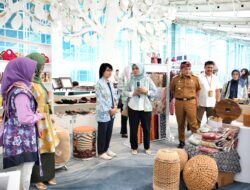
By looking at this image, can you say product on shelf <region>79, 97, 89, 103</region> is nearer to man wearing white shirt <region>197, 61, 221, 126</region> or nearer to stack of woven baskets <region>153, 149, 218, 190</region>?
man wearing white shirt <region>197, 61, 221, 126</region>

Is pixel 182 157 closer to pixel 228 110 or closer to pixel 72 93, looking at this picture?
pixel 228 110

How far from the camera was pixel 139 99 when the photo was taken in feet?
14.4

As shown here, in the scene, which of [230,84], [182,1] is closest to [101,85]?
[230,84]

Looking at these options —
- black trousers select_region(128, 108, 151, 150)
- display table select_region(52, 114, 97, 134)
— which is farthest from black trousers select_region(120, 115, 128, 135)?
black trousers select_region(128, 108, 151, 150)

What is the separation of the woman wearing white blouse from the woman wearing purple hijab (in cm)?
200

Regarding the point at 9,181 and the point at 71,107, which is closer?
the point at 9,181

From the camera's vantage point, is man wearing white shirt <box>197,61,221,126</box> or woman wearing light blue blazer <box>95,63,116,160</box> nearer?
woman wearing light blue blazer <box>95,63,116,160</box>

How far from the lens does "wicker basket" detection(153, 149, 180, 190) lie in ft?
10.2

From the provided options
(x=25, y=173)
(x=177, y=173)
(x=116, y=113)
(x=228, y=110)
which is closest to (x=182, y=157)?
(x=177, y=173)

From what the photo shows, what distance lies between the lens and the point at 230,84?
6.02 meters

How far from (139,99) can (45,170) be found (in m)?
1.75

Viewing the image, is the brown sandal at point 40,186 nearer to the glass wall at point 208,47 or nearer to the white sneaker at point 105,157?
the white sneaker at point 105,157

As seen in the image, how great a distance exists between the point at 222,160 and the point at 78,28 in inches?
169

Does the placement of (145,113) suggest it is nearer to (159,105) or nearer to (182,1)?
(159,105)
